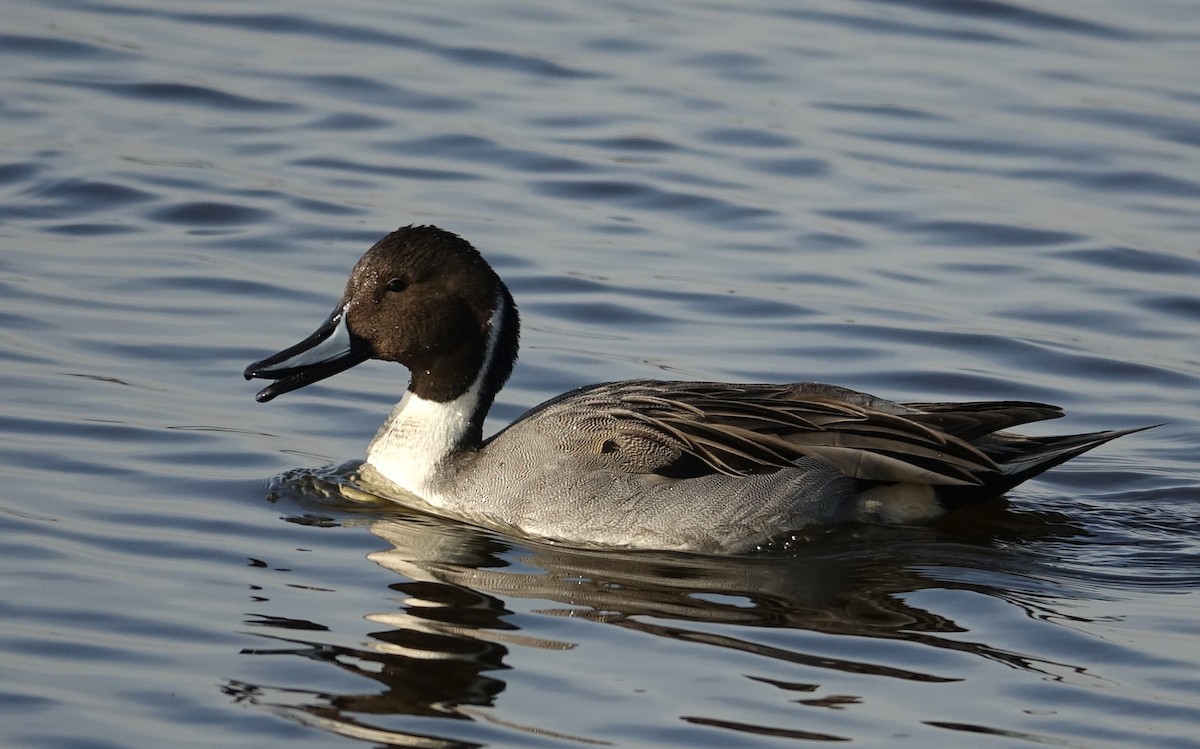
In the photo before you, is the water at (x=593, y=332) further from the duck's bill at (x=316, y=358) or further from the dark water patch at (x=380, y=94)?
the duck's bill at (x=316, y=358)

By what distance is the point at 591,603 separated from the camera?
6.47 m

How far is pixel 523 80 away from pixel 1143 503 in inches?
273

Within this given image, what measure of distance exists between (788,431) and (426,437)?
4.79 ft

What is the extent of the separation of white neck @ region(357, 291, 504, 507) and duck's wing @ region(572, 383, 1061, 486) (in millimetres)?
514

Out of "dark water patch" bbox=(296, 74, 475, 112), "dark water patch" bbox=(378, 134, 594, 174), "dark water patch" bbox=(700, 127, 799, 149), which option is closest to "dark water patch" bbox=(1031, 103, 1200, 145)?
"dark water patch" bbox=(700, 127, 799, 149)

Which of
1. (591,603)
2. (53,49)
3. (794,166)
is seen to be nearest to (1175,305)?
(794,166)

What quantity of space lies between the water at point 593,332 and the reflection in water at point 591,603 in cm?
2

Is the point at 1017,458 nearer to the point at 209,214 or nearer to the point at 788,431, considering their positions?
the point at 788,431

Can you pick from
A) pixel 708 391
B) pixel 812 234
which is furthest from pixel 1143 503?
pixel 812 234

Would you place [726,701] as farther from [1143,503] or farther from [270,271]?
[270,271]

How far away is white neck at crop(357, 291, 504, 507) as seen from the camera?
7660 mm

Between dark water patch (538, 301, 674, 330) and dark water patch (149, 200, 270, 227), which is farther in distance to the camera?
dark water patch (149, 200, 270, 227)

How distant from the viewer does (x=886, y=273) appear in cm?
1076

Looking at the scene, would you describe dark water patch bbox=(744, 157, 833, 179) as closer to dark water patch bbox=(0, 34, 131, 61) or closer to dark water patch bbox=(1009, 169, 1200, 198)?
dark water patch bbox=(1009, 169, 1200, 198)
